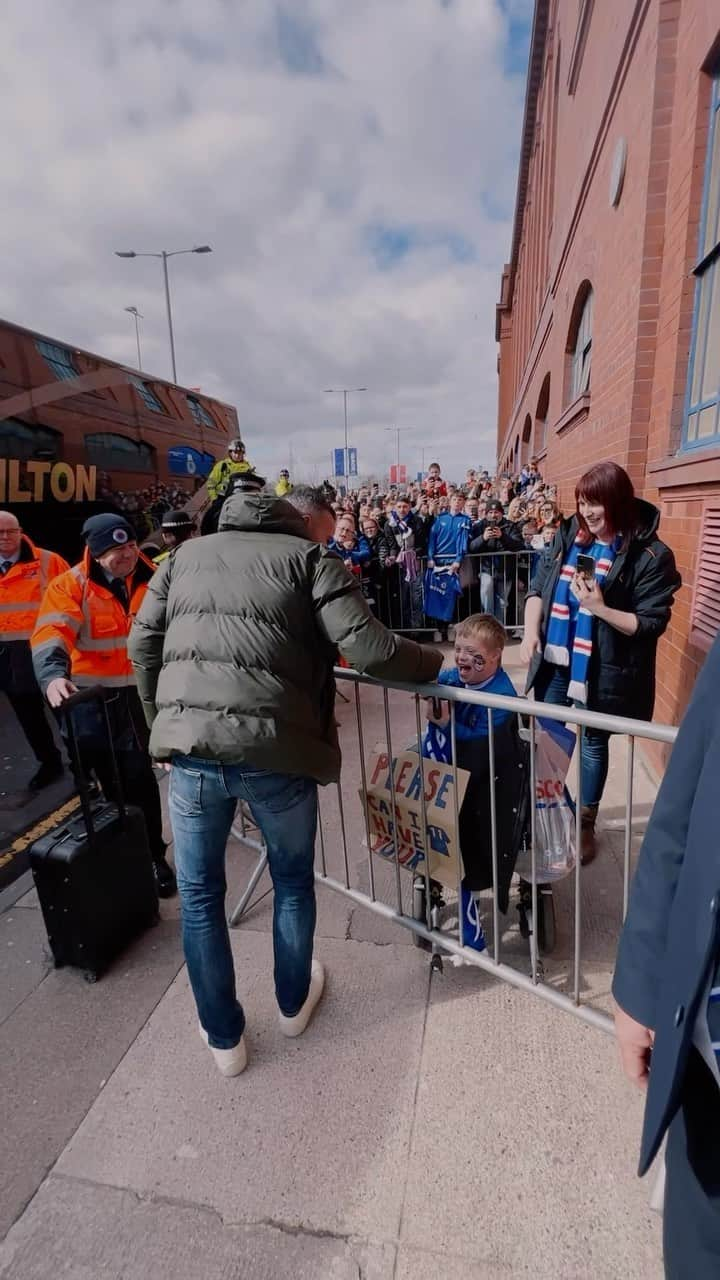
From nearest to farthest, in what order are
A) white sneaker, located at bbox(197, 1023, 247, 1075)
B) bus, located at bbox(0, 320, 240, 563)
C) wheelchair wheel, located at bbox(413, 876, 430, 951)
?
white sneaker, located at bbox(197, 1023, 247, 1075), wheelchair wheel, located at bbox(413, 876, 430, 951), bus, located at bbox(0, 320, 240, 563)

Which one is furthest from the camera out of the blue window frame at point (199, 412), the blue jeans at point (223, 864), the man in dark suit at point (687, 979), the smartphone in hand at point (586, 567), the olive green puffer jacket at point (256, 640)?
the blue window frame at point (199, 412)

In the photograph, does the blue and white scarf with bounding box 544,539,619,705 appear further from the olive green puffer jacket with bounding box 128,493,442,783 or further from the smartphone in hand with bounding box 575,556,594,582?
the olive green puffer jacket with bounding box 128,493,442,783

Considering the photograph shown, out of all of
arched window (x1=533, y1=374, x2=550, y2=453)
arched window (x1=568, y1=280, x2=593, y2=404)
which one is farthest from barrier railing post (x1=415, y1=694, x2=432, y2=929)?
arched window (x1=533, y1=374, x2=550, y2=453)

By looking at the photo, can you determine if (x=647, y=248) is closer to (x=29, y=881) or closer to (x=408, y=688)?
(x=408, y=688)

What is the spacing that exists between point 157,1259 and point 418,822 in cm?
146

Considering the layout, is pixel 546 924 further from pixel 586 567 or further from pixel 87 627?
pixel 87 627

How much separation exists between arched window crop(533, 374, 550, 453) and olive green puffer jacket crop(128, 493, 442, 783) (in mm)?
12629

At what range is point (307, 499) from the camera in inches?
100

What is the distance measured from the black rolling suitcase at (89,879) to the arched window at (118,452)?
237 inches

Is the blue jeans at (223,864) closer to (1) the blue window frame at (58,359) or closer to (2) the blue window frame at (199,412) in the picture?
(1) the blue window frame at (58,359)

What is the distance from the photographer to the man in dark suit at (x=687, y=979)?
0.88 m

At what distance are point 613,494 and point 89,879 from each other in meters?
2.88

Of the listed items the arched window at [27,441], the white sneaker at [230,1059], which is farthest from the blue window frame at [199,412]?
the white sneaker at [230,1059]

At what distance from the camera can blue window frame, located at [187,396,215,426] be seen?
10.4 metres
